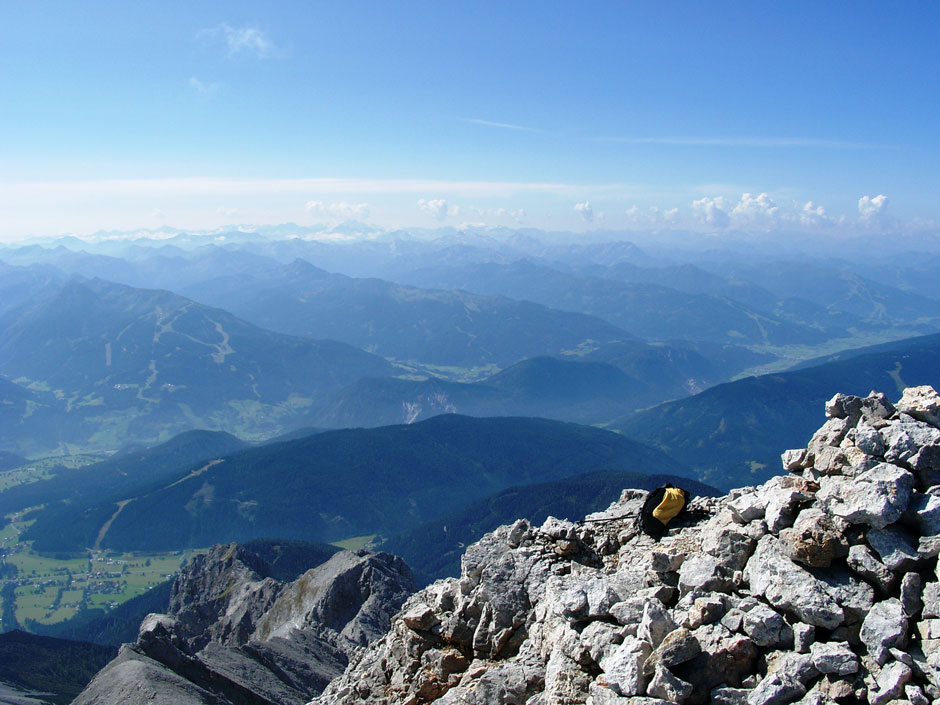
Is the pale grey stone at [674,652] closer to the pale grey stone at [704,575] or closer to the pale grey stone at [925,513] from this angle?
the pale grey stone at [704,575]

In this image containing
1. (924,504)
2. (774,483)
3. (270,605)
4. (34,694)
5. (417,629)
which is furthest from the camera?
(270,605)

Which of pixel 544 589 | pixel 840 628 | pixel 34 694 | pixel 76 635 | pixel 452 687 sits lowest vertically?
pixel 76 635

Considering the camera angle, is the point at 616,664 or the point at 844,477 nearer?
the point at 616,664

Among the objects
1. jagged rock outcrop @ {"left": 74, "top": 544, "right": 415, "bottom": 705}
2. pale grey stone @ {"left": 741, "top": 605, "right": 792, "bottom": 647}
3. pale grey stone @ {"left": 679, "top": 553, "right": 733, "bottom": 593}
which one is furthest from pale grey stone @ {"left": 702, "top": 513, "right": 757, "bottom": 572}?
jagged rock outcrop @ {"left": 74, "top": 544, "right": 415, "bottom": 705}

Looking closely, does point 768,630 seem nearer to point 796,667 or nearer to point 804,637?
point 804,637

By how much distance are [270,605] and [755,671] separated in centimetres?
10689

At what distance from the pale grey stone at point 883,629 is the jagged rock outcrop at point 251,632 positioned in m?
43.7

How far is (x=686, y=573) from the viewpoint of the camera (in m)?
22.3

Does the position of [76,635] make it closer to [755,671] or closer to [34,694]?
[34,694]

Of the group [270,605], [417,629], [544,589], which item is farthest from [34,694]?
[544,589]

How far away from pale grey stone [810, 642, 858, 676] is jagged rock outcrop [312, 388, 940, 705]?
5 cm

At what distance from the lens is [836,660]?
17.7 metres

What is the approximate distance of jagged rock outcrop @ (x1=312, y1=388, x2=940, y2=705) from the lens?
59.0ft

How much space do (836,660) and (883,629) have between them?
5.49 ft
